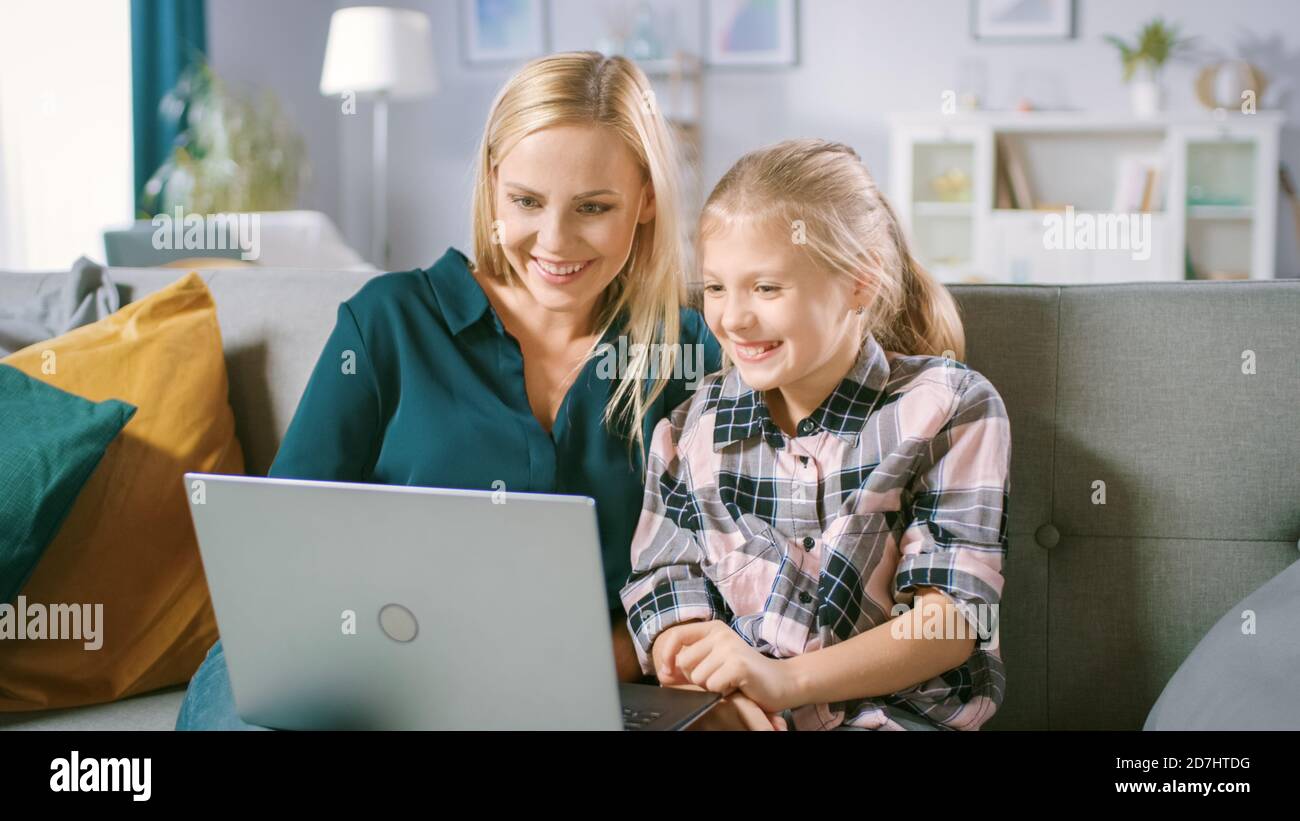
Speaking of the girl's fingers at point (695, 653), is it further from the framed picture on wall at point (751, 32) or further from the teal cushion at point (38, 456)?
the framed picture on wall at point (751, 32)

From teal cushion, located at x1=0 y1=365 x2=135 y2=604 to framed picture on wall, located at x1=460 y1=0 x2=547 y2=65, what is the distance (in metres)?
4.54

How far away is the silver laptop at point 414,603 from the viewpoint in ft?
2.82

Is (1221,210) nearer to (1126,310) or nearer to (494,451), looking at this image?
(1126,310)

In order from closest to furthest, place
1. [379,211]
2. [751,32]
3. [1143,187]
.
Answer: [1143,187]
[751,32]
[379,211]

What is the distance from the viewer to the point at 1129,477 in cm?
130

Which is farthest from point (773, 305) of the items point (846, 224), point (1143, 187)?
point (1143, 187)

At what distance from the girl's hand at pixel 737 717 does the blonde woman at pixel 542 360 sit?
0.21 m

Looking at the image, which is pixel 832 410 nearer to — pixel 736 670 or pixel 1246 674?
pixel 736 670

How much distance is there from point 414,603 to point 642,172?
2.12 feet

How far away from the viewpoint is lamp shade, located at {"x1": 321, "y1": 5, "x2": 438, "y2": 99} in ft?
15.7

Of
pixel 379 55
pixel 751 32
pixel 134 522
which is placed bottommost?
pixel 134 522

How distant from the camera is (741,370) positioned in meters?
1.18

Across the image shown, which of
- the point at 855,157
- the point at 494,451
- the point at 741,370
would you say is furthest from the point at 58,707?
the point at 855,157
